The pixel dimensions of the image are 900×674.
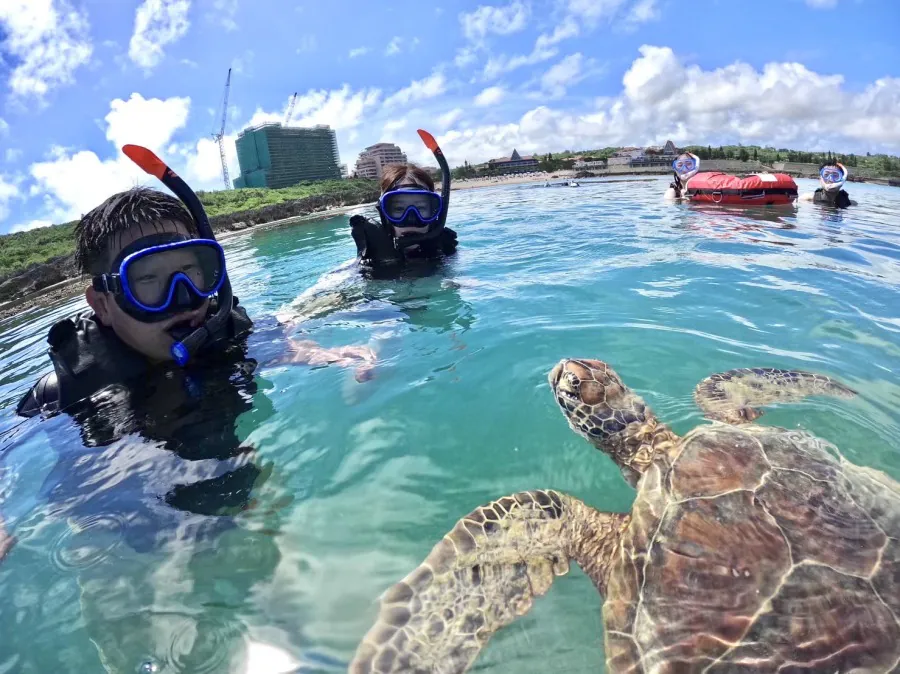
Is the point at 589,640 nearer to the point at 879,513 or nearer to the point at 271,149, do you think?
the point at 879,513

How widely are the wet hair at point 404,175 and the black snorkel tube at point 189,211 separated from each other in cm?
368

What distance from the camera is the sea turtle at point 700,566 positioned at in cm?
140

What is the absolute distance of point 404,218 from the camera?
6523 millimetres

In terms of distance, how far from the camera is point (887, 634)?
51.8 inches

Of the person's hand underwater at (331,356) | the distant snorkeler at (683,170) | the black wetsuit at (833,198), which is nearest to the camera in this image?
the person's hand underwater at (331,356)

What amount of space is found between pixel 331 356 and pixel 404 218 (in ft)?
9.82

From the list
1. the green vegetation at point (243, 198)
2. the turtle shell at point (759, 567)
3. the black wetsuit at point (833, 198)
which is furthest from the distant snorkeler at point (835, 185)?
the green vegetation at point (243, 198)

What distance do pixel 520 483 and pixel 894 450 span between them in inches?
86.7

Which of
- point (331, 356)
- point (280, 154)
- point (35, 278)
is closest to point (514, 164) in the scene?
point (280, 154)

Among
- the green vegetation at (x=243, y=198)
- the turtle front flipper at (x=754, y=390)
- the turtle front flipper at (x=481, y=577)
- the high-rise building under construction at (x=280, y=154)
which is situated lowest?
the turtle front flipper at (x=481, y=577)

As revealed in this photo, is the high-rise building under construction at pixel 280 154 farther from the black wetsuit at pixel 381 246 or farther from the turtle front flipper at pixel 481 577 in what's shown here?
the turtle front flipper at pixel 481 577

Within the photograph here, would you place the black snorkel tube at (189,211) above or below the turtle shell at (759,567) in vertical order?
above

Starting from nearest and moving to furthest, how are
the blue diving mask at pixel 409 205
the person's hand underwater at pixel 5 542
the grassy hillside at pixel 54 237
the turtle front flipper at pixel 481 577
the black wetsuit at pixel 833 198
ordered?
the turtle front flipper at pixel 481 577, the person's hand underwater at pixel 5 542, the blue diving mask at pixel 409 205, the black wetsuit at pixel 833 198, the grassy hillside at pixel 54 237

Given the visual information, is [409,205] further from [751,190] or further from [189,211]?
[751,190]
